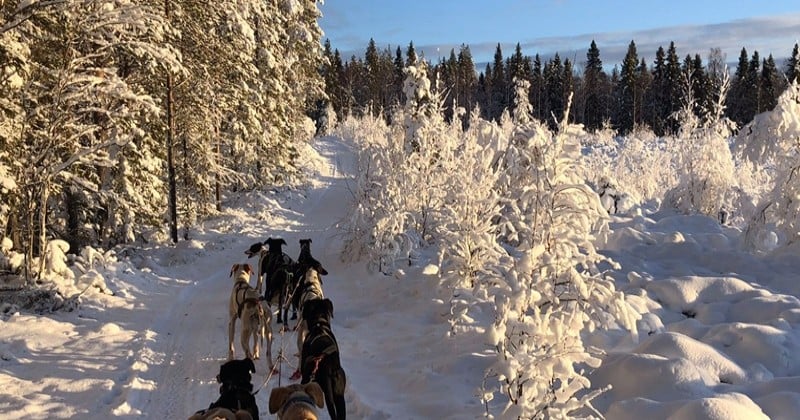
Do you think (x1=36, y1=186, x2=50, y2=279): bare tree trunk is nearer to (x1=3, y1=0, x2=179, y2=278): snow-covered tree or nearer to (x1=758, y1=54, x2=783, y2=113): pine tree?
(x1=3, y1=0, x2=179, y2=278): snow-covered tree

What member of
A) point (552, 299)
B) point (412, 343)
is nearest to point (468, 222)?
point (412, 343)

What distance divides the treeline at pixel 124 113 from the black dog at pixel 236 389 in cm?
506

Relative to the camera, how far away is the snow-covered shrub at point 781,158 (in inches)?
380

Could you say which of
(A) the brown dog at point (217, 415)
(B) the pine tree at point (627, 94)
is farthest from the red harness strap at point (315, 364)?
(B) the pine tree at point (627, 94)

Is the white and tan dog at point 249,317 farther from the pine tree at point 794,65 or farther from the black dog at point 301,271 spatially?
the pine tree at point 794,65

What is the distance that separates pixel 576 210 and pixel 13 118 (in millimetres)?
8713

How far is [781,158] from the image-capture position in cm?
998

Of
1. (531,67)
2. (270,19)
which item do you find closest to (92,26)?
(270,19)

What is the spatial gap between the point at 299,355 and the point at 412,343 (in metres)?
1.65

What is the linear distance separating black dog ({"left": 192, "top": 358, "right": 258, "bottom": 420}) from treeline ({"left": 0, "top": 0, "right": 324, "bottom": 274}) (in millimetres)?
5062

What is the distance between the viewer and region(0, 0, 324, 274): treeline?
905 cm

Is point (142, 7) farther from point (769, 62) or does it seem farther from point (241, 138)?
point (769, 62)

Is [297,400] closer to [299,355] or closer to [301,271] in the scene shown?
[299,355]

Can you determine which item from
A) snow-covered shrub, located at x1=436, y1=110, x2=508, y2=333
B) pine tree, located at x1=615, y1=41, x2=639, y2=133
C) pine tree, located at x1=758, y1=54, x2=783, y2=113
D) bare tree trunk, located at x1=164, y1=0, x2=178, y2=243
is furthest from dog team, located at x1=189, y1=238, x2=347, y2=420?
pine tree, located at x1=758, y1=54, x2=783, y2=113
